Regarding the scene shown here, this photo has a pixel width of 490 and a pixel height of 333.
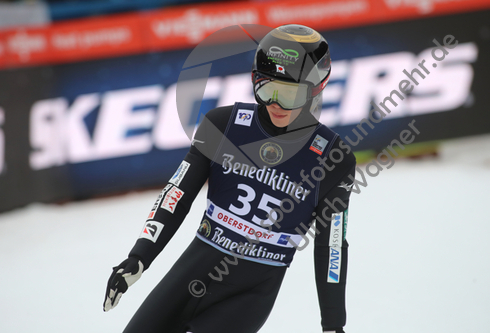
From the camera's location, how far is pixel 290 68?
2.04m

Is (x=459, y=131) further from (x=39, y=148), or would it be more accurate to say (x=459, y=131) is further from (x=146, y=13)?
(x=39, y=148)

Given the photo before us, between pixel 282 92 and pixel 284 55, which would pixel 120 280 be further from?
pixel 284 55

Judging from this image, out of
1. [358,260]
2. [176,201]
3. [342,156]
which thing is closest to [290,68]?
[342,156]

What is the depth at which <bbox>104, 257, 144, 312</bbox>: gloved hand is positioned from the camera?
191 centimetres

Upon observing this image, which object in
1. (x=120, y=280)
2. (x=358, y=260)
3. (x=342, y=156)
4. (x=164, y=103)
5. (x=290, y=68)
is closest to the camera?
(x=120, y=280)

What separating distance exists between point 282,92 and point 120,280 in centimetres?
109

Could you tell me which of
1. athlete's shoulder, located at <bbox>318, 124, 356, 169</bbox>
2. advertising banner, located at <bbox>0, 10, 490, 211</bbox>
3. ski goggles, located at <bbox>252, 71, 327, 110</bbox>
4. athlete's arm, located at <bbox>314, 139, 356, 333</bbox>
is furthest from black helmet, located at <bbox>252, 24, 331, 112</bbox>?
advertising banner, located at <bbox>0, 10, 490, 211</bbox>

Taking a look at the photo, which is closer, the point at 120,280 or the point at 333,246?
the point at 120,280

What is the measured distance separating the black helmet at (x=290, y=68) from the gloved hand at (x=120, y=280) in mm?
946

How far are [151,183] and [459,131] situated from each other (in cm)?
449

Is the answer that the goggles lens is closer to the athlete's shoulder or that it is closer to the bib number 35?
the athlete's shoulder

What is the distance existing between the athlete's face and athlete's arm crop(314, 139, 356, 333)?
0.31 meters

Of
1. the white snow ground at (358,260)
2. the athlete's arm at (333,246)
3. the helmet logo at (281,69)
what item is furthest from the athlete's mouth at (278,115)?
the white snow ground at (358,260)

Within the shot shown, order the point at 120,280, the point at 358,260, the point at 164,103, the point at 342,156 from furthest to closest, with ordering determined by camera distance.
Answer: the point at 164,103, the point at 358,260, the point at 342,156, the point at 120,280
